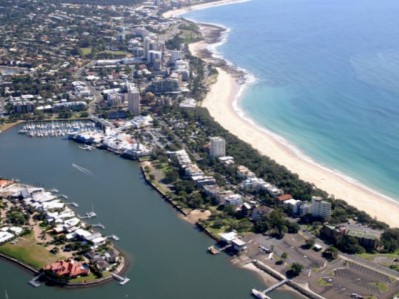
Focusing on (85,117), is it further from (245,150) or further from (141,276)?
(141,276)

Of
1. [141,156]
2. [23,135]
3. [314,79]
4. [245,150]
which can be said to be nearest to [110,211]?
[141,156]

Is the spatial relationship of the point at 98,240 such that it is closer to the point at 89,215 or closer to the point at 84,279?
the point at 84,279

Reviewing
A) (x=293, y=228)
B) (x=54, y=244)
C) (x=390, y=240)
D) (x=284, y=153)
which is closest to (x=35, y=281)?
(x=54, y=244)

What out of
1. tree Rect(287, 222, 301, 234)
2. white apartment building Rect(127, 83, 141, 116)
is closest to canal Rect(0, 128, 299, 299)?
tree Rect(287, 222, 301, 234)

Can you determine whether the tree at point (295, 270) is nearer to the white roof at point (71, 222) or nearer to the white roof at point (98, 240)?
the white roof at point (98, 240)

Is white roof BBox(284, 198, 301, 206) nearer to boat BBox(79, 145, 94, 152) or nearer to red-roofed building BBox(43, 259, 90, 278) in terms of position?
red-roofed building BBox(43, 259, 90, 278)

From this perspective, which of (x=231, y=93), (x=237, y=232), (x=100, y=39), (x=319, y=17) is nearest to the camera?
(x=237, y=232)

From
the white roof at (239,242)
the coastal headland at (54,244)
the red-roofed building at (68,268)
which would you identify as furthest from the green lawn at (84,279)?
the white roof at (239,242)
